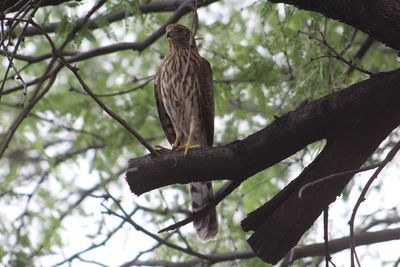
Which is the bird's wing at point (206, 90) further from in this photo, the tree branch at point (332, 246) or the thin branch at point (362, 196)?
the thin branch at point (362, 196)

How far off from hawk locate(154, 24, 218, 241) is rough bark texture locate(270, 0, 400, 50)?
2.12 m

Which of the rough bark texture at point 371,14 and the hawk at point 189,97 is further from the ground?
the hawk at point 189,97

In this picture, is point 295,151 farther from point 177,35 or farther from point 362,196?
point 177,35

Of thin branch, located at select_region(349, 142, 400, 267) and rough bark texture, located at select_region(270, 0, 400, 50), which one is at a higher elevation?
A: rough bark texture, located at select_region(270, 0, 400, 50)

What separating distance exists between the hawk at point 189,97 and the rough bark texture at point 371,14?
212 centimetres

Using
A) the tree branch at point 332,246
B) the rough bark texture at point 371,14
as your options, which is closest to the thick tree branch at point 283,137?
the rough bark texture at point 371,14

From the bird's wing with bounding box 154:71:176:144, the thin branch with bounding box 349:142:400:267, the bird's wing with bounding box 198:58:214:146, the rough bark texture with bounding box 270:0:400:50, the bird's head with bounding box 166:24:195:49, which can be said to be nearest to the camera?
the thin branch with bounding box 349:142:400:267

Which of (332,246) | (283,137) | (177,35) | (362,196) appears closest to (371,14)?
(283,137)

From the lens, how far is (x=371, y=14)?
11.0 ft

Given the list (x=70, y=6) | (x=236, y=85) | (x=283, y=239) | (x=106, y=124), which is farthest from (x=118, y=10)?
(x=283, y=239)

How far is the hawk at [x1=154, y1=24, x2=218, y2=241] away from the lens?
5.54m

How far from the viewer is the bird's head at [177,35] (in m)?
5.64

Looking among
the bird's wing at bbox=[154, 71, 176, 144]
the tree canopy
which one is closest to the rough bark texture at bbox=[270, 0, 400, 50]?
the tree canopy

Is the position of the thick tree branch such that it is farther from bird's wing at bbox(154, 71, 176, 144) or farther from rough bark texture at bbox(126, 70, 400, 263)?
bird's wing at bbox(154, 71, 176, 144)
